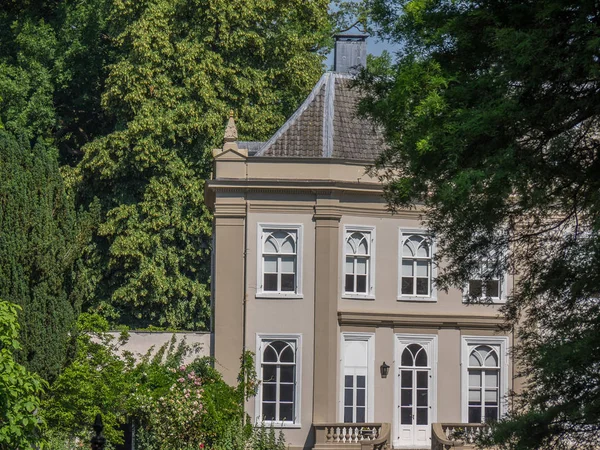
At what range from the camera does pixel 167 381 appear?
2966cm

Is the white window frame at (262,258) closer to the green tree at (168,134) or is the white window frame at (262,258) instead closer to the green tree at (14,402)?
the green tree at (168,134)

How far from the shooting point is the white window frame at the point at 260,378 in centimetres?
3081

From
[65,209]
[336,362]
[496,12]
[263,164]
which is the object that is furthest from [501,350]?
[496,12]

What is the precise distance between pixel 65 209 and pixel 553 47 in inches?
571

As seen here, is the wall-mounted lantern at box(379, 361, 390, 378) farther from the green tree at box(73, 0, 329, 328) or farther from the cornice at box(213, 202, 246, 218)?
the green tree at box(73, 0, 329, 328)

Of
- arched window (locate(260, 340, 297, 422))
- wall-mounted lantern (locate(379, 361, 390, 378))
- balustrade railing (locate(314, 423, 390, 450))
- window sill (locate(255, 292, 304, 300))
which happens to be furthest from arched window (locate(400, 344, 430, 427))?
window sill (locate(255, 292, 304, 300))

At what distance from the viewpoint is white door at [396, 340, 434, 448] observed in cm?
3148

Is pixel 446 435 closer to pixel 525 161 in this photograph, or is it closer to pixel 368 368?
pixel 368 368

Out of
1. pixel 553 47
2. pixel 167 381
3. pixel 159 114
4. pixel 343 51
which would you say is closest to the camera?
pixel 553 47

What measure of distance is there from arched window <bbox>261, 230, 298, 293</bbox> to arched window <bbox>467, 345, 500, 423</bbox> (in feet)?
14.8

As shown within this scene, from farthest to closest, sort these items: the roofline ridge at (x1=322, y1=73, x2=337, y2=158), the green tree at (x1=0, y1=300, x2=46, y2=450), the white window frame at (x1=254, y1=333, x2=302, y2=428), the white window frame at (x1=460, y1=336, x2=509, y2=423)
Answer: the roofline ridge at (x1=322, y1=73, x2=337, y2=158) < the white window frame at (x1=460, y1=336, x2=509, y2=423) < the white window frame at (x1=254, y1=333, x2=302, y2=428) < the green tree at (x1=0, y1=300, x2=46, y2=450)

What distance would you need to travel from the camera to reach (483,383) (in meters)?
32.1

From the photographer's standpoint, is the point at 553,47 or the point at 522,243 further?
the point at 522,243

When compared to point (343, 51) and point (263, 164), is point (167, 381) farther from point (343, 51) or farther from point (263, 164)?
point (343, 51)
